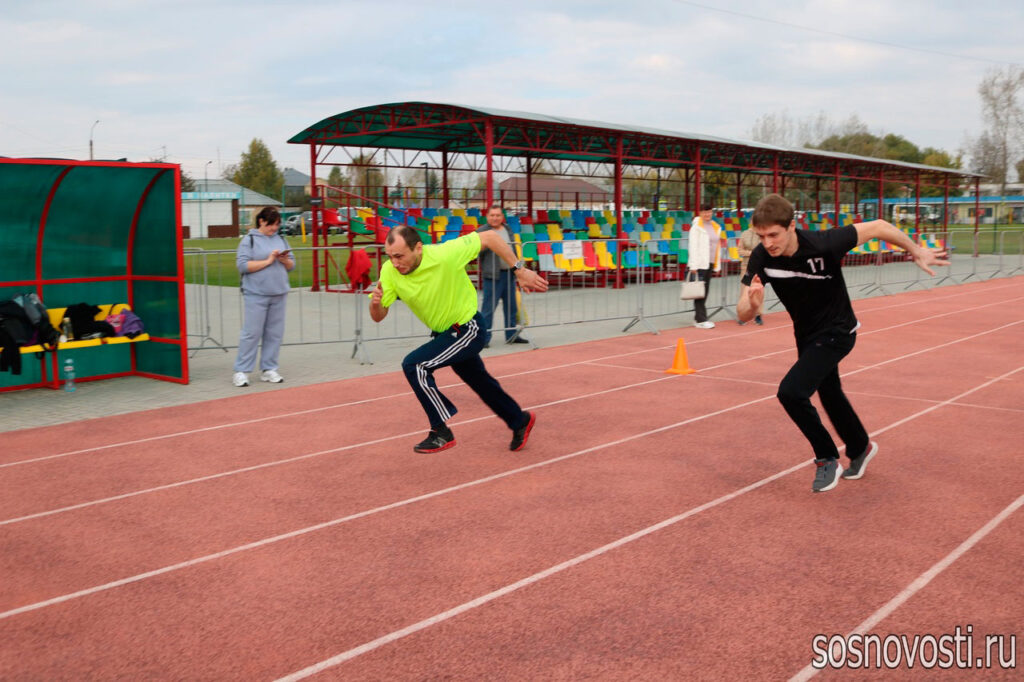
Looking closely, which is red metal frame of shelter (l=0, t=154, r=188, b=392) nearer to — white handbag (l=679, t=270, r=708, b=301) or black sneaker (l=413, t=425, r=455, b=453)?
black sneaker (l=413, t=425, r=455, b=453)

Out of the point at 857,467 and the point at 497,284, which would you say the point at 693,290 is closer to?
the point at 497,284

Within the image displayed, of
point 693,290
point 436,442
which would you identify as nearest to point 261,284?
point 436,442

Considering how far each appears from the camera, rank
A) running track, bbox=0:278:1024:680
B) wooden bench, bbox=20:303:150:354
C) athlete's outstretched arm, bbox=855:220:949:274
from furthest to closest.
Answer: wooden bench, bbox=20:303:150:354
athlete's outstretched arm, bbox=855:220:949:274
running track, bbox=0:278:1024:680

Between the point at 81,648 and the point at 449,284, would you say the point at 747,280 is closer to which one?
the point at 449,284

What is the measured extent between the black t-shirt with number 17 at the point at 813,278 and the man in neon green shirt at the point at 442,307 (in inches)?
64.4

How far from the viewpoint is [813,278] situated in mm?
5438

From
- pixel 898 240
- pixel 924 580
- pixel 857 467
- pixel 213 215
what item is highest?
pixel 213 215

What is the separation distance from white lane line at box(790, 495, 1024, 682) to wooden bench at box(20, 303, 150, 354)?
845 centimetres

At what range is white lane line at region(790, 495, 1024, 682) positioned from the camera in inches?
138

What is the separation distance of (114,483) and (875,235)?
531 cm

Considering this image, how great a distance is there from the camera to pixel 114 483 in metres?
6.26

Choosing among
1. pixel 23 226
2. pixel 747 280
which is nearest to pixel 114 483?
pixel 747 280

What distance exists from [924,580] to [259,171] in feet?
355

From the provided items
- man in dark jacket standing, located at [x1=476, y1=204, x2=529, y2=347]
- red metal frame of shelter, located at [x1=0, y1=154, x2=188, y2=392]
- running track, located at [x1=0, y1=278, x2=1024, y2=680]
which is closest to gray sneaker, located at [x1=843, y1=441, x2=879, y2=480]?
running track, located at [x1=0, y1=278, x2=1024, y2=680]
